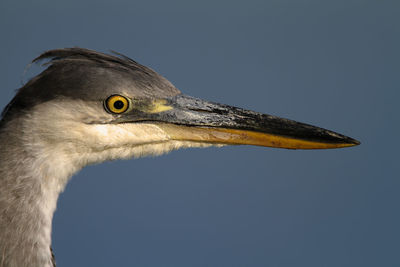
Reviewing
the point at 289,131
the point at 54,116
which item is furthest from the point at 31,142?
the point at 289,131

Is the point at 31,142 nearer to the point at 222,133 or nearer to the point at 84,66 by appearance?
the point at 84,66

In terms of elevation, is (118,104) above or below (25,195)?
above

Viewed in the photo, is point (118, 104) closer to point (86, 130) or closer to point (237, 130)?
point (86, 130)

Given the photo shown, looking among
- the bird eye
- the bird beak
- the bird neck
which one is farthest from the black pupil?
the bird neck

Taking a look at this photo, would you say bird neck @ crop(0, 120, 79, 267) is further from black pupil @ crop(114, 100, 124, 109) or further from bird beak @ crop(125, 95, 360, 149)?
bird beak @ crop(125, 95, 360, 149)

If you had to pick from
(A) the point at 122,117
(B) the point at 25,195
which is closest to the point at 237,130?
(A) the point at 122,117

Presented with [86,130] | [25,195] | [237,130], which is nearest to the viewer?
[25,195]

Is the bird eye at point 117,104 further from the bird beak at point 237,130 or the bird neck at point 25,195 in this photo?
the bird neck at point 25,195
